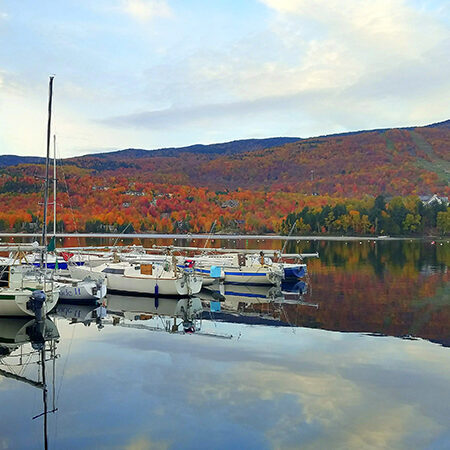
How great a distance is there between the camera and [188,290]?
93.6ft

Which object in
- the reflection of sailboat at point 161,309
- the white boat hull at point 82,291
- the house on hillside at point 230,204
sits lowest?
the reflection of sailboat at point 161,309

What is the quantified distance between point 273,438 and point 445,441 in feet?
10.7

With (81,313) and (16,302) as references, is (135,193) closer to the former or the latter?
(81,313)

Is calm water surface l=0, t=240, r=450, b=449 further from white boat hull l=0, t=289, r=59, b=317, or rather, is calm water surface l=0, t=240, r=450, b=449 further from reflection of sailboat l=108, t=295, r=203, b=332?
white boat hull l=0, t=289, r=59, b=317

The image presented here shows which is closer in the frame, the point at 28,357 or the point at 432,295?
the point at 28,357

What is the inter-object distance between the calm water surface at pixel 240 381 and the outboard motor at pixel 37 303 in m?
0.70

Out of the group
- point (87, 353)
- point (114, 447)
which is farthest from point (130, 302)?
point (114, 447)

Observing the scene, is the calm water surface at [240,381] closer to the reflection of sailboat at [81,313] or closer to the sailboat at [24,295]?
the reflection of sailboat at [81,313]

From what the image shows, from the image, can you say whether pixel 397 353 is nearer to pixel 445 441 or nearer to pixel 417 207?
pixel 445 441

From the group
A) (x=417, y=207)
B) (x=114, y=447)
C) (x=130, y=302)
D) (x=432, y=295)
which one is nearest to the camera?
(x=114, y=447)

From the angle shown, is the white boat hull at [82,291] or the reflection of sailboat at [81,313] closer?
the reflection of sailboat at [81,313]

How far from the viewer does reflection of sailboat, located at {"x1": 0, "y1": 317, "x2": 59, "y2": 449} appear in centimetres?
1415

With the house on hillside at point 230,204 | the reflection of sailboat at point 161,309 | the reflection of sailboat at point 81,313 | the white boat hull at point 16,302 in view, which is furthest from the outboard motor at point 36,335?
the house on hillside at point 230,204

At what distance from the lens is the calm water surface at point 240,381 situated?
35.4 ft
